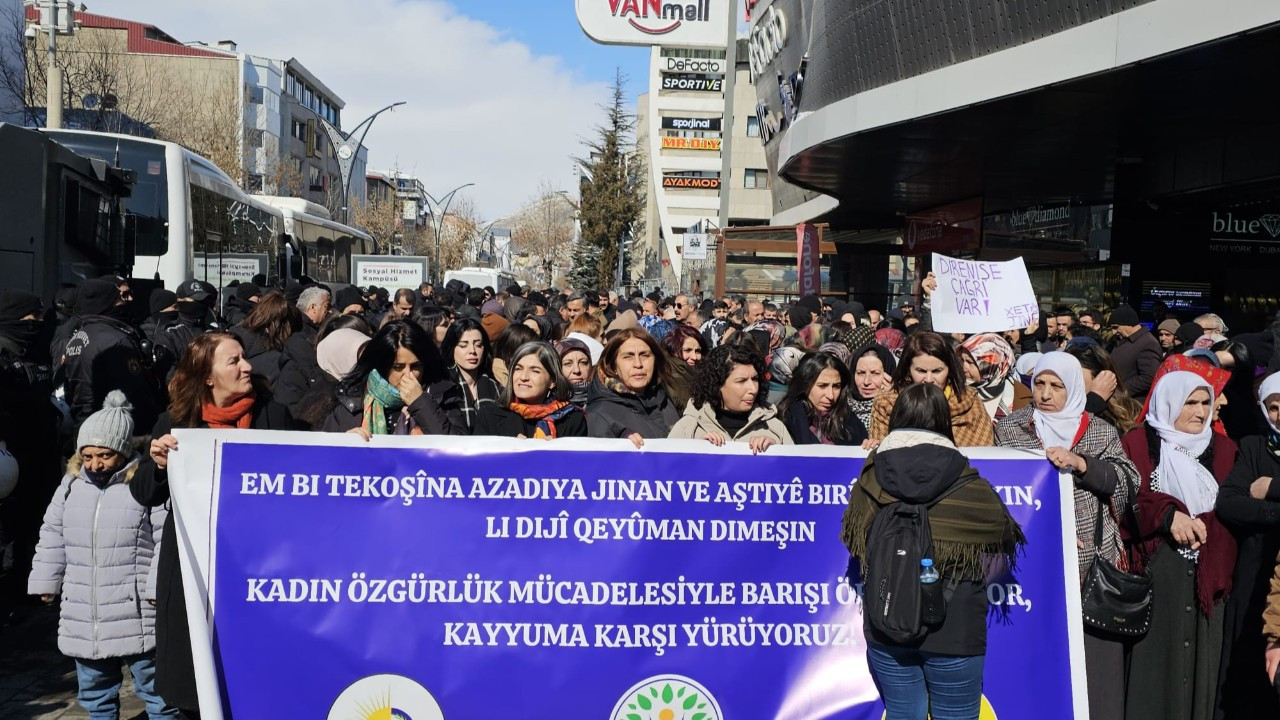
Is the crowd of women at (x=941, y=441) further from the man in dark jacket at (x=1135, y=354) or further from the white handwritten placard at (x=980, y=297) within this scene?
the man in dark jacket at (x=1135, y=354)

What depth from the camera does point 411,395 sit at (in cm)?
575

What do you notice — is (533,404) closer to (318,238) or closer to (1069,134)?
(1069,134)

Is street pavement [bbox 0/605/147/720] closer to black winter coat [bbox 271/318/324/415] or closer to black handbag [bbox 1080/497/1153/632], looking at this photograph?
black winter coat [bbox 271/318/324/415]

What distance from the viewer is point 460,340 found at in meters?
7.36

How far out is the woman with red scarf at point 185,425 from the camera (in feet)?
15.5

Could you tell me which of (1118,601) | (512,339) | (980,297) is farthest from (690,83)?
(1118,601)

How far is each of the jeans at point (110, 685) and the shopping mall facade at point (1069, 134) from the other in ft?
28.9

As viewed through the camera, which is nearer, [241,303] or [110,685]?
[110,685]

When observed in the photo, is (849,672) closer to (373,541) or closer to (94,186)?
(373,541)

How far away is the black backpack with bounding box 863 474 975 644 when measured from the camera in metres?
4.14

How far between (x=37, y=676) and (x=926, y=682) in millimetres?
4741

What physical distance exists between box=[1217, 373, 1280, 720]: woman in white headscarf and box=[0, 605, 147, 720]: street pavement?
5.08 meters

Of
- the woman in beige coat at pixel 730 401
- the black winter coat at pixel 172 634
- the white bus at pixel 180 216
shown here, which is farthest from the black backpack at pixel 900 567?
the white bus at pixel 180 216

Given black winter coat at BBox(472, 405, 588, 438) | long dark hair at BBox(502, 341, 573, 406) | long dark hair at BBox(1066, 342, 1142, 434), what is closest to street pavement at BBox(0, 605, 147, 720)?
black winter coat at BBox(472, 405, 588, 438)
